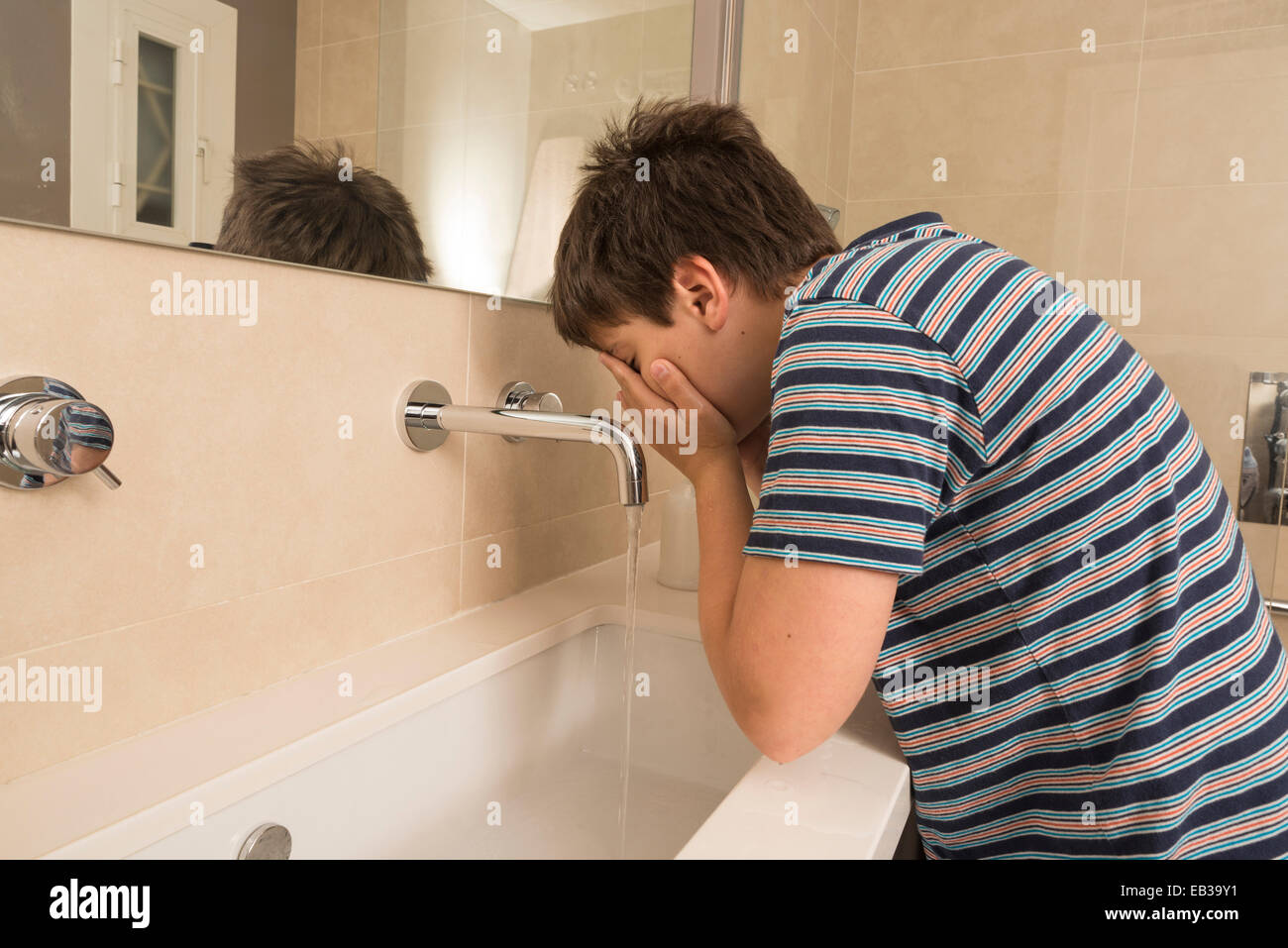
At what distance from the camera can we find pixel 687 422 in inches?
26.2

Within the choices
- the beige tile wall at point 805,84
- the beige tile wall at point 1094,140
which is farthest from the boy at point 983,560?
the beige tile wall at point 1094,140

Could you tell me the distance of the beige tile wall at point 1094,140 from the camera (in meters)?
1.31

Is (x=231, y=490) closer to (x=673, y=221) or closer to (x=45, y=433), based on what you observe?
(x=45, y=433)

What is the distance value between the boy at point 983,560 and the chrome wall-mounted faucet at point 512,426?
67 millimetres

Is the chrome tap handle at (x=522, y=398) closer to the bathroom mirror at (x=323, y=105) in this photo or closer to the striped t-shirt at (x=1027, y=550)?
the bathroom mirror at (x=323, y=105)

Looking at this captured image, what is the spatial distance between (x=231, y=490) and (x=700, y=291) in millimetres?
355

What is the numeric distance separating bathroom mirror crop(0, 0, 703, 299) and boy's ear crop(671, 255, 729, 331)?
212mm

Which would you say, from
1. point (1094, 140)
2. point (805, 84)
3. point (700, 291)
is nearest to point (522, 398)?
point (700, 291)

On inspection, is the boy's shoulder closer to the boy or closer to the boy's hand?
the boy

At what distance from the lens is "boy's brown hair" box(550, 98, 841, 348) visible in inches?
25.7

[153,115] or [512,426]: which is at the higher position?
[153,115]

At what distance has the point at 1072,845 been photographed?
56 cm

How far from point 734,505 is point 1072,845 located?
315 mm
